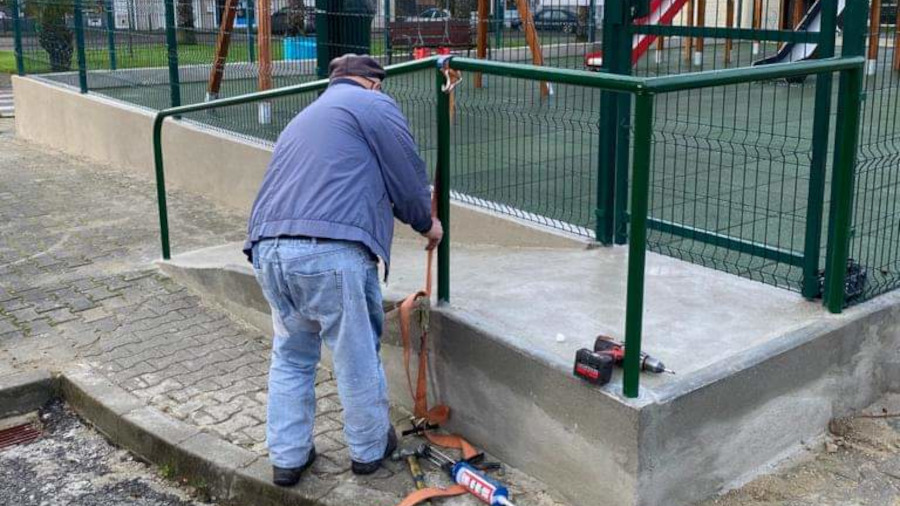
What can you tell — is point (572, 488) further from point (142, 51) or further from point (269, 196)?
point (142, 51)

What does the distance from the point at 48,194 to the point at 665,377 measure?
7211 mm

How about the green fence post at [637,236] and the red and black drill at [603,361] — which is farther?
the red and black drill at [603,361]

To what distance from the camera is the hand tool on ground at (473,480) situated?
137 inches

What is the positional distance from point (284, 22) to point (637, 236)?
5.40 m

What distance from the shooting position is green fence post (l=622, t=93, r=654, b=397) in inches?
122

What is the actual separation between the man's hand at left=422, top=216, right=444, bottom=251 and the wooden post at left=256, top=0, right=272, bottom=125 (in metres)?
4.35

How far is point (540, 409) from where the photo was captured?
142 inches

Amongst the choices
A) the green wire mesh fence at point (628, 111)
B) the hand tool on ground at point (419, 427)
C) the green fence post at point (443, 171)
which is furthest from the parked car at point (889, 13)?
the hand tool on ground at point (419, 427)

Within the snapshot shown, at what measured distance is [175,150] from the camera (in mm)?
9188

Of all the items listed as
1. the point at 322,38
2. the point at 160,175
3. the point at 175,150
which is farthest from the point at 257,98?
the point at 175,150

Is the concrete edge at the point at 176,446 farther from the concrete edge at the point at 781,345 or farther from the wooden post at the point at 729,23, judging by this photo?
the wooden post at the point at 729,23

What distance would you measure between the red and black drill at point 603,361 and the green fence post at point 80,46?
9121 millimetres

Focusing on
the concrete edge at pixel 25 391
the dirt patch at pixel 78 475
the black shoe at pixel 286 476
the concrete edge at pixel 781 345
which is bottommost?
the dirt patch at pixel 78 475

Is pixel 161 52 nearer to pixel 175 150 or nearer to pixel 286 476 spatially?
pixel 175 150
